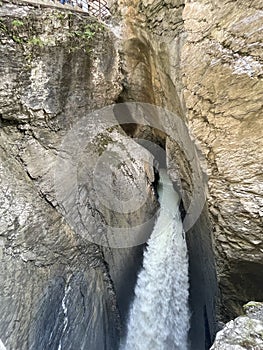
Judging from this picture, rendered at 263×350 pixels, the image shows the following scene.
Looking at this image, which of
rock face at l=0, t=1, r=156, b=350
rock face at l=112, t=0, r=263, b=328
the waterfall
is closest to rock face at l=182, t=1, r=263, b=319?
rock face at l=112, t=0, r=263, b=328

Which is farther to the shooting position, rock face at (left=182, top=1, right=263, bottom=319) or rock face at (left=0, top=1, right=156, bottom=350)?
rock face at (left=0, top=1, right=156, bottom=350)

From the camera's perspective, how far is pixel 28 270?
3.48 meters

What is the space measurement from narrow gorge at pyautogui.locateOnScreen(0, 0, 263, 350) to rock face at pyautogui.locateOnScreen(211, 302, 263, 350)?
1cm

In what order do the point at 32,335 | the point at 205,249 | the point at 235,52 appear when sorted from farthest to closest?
1. the point at 205,249
2. the point at 32,335
3. the point at 235,52

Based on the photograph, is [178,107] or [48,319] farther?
[178,107]

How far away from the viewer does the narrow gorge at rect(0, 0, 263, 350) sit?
3.19 m

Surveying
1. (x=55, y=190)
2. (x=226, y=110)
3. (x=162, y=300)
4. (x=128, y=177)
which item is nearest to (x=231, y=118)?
(x=226, y=110)

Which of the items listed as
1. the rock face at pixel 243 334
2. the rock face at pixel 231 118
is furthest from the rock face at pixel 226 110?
the rock face at pixel 243 334

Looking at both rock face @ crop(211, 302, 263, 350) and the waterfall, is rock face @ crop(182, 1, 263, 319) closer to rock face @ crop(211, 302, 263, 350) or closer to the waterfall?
rock face @ crop(211, 302, 263, 350)

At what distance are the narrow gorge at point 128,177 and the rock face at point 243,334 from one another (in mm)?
13

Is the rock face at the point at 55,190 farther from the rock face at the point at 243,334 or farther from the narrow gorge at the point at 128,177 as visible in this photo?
the rock face at the point at 243,334

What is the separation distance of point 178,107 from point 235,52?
1196mm

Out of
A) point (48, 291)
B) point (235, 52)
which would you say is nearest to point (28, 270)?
point (48, 291)

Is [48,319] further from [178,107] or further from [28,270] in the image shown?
[178,107]
